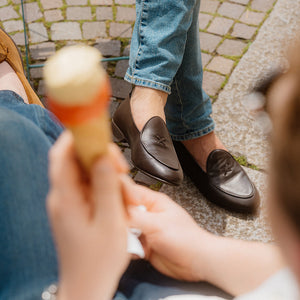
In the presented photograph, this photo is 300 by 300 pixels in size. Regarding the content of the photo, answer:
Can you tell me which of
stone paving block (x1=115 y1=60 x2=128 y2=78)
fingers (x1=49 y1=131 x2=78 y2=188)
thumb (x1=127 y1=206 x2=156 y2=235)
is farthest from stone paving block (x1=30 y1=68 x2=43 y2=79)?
fingers (x1=49 y1=131 x2=78 y2=188)

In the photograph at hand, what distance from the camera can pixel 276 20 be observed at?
2766 millimetres

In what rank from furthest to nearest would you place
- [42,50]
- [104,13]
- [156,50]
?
[104,13] < [42,50] < [156,50]

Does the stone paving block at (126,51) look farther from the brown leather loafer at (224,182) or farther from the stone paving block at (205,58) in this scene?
the brown leather loafer at (224,182)

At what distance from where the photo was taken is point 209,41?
8.77ft

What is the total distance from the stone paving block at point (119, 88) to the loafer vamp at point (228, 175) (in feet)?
2.36

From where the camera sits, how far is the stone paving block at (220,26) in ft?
8.93

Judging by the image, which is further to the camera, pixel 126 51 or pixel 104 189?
pixel 126 51

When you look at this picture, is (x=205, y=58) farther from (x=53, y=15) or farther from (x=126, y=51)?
(x=53, y=15)

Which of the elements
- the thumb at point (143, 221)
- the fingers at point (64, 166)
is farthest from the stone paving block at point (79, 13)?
the fingers at point (64, 166)

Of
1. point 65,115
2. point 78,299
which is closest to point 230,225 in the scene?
point 78,299

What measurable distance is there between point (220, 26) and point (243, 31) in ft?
0.55

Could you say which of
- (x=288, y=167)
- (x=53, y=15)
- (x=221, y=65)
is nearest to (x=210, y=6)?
(x=221, y=65)

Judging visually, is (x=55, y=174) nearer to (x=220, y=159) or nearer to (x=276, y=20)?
(x=220, y=159)

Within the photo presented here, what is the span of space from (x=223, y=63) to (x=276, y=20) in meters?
0.60
